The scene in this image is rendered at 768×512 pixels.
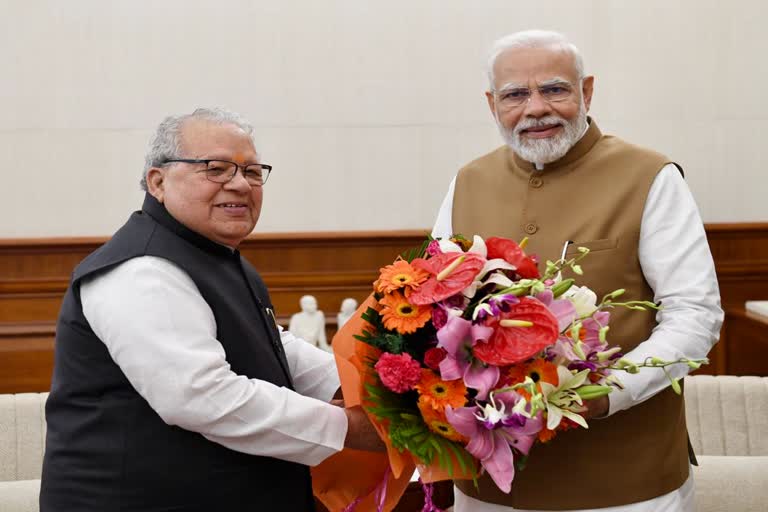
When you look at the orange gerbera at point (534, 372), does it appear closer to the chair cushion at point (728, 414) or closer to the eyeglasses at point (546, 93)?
the eyeglasses at point (546, 93)

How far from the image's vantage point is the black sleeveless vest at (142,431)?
1951 mm

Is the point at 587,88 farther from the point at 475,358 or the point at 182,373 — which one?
the point at 182,373

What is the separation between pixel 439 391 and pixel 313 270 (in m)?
4.06

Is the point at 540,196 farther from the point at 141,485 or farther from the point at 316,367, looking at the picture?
the point at 141,485

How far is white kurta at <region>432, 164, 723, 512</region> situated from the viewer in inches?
84.4

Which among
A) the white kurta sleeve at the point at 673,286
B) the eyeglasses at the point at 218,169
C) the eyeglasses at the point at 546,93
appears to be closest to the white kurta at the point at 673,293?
the white kurta sleeve at the point at 673,286

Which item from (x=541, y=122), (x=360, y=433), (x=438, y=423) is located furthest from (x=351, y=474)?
(x=541, y=122)

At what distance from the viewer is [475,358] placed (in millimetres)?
1893

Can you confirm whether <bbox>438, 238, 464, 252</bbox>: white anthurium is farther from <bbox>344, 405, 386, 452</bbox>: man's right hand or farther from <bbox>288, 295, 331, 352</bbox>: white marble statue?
<bbox>288, 295, 331, 352</bbox>: white marble statue

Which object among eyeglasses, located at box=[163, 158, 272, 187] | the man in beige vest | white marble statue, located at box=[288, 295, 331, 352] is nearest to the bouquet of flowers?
the man in beige vest

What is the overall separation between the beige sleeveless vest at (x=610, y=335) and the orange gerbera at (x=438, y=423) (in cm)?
43

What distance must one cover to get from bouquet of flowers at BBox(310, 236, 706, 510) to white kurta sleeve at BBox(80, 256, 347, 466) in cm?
→ 17

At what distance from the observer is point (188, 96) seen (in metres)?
5.88

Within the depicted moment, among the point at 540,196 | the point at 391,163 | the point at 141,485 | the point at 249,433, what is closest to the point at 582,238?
the point at 540,196
